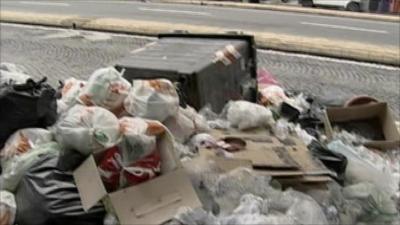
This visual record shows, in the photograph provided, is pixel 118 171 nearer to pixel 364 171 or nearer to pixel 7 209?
pixel 7 209

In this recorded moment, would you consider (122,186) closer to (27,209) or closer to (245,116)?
(27,209)

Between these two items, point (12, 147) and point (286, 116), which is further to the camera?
point (286, 116)

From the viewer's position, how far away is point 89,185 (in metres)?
3.41

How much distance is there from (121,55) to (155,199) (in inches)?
231

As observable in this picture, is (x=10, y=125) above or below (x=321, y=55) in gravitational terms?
above

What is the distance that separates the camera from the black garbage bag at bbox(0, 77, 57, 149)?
13.0 ft

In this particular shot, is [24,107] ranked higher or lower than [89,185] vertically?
higher

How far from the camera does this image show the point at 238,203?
136 inches

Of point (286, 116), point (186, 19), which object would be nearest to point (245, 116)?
point (286, 116)

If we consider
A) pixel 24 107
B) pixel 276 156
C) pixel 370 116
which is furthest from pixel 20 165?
pixel 370 116

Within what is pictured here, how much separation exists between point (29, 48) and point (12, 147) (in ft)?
20.3

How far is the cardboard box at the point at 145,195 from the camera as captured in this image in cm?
335

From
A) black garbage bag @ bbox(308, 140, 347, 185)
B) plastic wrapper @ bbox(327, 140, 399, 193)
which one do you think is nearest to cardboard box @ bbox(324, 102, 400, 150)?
plastic wrapper @ bbox(327, 140, 399, 193)

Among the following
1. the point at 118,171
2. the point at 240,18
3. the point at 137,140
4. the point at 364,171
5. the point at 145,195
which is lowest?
the point at 240,18
